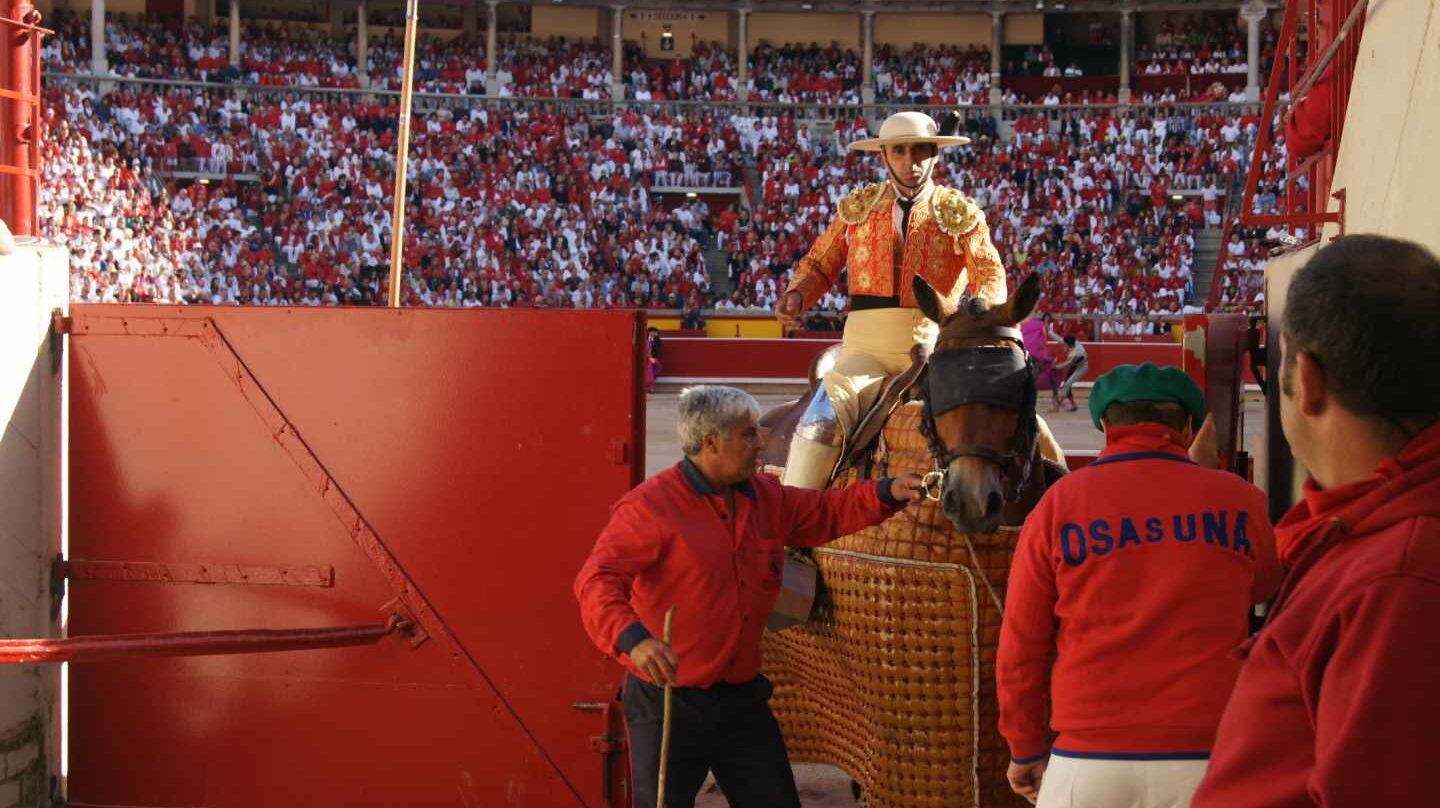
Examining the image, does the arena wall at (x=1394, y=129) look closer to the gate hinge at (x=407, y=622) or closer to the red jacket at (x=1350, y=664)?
the red jacket at (x=1350, y=664)

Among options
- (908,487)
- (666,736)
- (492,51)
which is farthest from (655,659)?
(492,51)

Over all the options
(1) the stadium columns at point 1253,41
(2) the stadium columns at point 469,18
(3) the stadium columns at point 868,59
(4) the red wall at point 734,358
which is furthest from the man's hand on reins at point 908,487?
(2) the stadium columns at point 469,18

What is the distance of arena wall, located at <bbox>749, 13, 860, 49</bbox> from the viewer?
36.4 meters

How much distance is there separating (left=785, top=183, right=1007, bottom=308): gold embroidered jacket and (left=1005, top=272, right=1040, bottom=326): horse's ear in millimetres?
617

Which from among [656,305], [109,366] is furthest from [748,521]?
[656,305]

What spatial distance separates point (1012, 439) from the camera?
11.4 ft

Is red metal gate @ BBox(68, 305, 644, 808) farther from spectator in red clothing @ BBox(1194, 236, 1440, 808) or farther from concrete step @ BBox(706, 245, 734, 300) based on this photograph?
concrete step @ BBox(706, 245, 734, 300)

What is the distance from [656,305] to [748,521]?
2309cm

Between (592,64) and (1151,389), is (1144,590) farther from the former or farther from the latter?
(592,64)

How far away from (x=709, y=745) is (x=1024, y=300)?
1321 mm

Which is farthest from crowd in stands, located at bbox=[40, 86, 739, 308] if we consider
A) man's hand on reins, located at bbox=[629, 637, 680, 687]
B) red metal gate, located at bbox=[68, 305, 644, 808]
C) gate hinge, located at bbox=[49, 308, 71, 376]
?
man's hand on reins, located at bbox=[629, 637, 680, 687]

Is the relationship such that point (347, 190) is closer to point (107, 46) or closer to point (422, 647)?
point (107, 46)

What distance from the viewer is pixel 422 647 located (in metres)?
4.07

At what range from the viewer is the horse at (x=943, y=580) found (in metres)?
3.43
